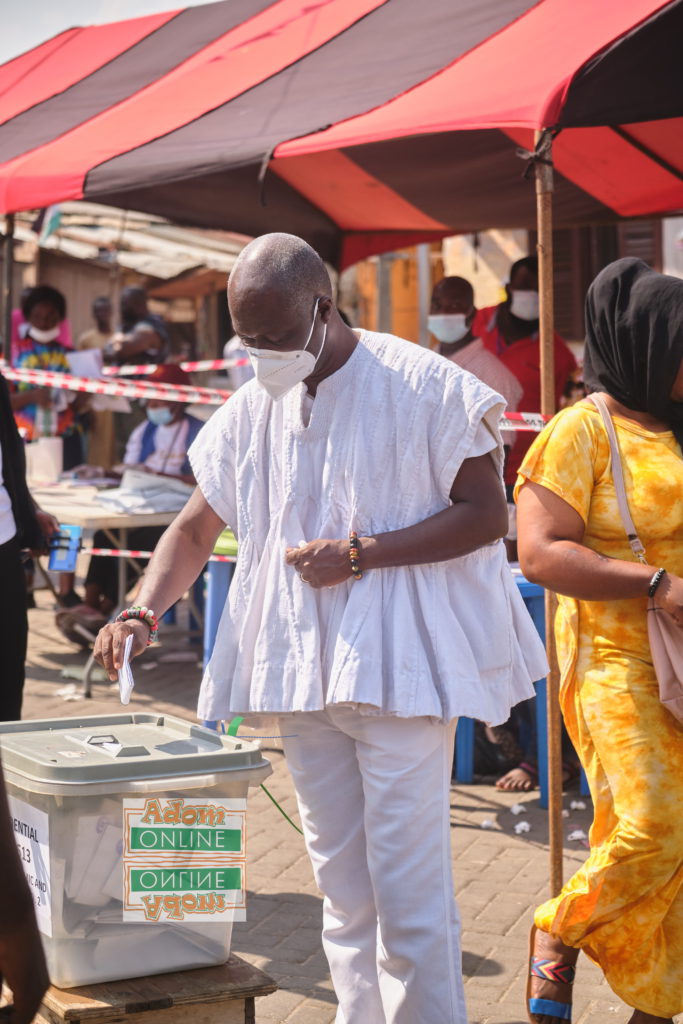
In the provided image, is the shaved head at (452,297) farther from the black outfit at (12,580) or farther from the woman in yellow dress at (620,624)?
the woman in yellow dress at (620,624)

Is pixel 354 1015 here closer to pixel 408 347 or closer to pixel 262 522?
pixel 262 522

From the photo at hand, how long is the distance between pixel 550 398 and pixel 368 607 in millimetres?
1965

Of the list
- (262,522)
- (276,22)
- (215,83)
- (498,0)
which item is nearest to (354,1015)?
(262,522)

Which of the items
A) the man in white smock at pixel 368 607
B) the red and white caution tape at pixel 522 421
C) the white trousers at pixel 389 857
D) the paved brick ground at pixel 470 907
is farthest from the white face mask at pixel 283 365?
the red and white caution tape at pixel 522 421

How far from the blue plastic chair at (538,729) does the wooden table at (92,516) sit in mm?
2353

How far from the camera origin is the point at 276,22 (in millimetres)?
8375

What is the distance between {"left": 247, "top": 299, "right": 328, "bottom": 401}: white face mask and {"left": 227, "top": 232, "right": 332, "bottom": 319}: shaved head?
0.05 meters

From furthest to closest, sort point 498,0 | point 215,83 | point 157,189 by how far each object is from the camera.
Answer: point 157,189 < point 215,83 < point 498,0

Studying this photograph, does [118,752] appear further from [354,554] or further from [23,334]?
[23,334]

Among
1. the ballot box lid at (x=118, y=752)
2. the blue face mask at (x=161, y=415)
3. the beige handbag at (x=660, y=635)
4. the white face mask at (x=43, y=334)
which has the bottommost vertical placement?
the ballot box lid at (x=118, y=752)

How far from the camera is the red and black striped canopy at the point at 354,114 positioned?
508 cm

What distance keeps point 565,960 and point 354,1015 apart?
631 mm

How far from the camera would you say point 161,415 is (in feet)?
27.6

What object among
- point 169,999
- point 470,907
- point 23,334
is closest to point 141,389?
point 23,334
